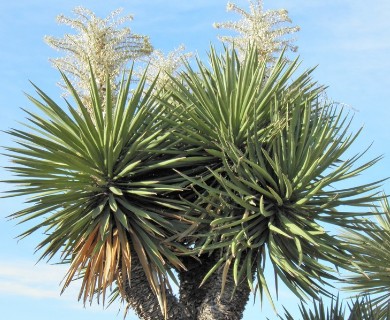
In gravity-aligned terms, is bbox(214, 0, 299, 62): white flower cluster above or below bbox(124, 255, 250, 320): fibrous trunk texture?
above

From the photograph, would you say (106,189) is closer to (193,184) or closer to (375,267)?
(193,184)

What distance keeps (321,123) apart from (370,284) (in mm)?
3481

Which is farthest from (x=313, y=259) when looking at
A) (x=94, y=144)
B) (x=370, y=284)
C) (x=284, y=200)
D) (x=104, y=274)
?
(x=370, y=284)

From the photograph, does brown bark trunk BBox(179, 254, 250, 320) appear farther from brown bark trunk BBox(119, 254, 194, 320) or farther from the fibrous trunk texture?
brown bark trunk BBox(119, 254, 194, 320)

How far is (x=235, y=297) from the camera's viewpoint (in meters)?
7.33

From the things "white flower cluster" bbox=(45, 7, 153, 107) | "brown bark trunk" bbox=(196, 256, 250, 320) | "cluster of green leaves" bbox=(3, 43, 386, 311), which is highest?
"white flower cluster" bbox=(45, 7, 153, 107)

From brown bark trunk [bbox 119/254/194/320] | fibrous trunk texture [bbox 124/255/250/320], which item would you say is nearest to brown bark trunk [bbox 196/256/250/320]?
fibrous trunk texture [bbox 124/255/250/320]

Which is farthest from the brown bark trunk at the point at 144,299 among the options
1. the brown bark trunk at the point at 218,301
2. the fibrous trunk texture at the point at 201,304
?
the brown bark trunk at the point at 218,301

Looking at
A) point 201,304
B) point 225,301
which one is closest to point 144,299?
point 201,304

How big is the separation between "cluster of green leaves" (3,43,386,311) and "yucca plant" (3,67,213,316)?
1 centimetres

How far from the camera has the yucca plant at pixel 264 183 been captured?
7020 mm

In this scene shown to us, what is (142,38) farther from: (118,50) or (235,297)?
(235,297)

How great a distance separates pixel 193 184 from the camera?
755 cm

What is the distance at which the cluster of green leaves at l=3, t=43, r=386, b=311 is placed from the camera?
7105mm
